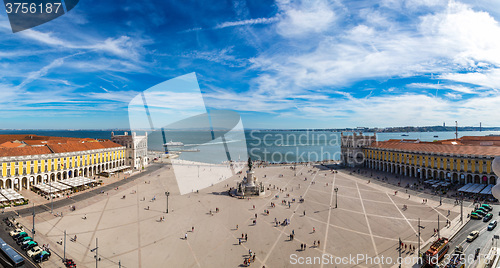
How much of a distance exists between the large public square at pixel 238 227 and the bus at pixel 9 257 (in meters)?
2.17

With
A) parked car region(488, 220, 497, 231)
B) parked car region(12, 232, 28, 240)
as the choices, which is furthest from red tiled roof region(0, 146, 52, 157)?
parked car region(488, 220, 497, 231)

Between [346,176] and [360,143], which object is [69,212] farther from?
[360,143]

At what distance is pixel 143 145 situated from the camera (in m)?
74.8

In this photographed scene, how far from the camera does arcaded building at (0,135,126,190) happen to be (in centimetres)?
4509

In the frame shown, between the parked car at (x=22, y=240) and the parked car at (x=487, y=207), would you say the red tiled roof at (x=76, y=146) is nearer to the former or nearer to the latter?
the parked car at (x=22, y=240)

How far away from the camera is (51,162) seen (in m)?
51.0

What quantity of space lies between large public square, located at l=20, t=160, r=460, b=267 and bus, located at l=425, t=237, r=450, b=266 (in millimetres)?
2018

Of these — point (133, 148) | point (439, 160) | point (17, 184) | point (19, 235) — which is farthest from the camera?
point (133, 148)

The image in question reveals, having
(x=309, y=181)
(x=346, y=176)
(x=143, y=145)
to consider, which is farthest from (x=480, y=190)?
(x=143, y=145)

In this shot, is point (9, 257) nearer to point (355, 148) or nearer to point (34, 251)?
point (34, 251)

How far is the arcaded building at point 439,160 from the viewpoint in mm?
49531

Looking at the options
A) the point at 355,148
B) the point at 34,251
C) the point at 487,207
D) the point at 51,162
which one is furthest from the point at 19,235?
the point at 355,148

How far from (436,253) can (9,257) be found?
36810mm

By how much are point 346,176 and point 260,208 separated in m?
32.3
